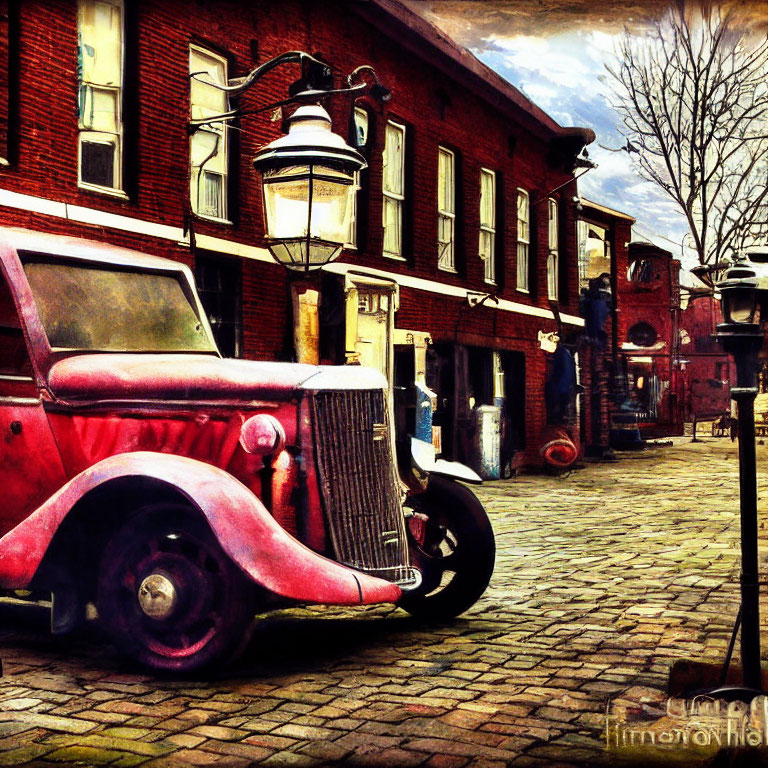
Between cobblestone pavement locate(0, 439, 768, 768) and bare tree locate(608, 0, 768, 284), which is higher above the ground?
bare tree locate(608, 0, 768, 284)

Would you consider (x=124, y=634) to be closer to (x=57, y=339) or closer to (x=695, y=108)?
(x=57, y=339)

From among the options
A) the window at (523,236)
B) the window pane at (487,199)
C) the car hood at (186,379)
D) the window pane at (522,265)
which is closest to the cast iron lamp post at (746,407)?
the car hood at (186,379)

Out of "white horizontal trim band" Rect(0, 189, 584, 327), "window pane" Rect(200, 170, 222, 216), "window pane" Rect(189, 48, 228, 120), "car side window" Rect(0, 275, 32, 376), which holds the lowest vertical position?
"car side window" Rect(0, 275, 32, 376)

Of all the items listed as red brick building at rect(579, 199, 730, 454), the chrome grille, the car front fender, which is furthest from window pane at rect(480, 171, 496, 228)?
the car front fender

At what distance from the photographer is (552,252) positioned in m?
21.9

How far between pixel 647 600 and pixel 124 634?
11.9 ft

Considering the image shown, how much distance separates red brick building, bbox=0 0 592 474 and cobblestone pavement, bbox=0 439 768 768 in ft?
7.34

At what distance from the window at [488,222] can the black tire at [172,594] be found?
1358cm

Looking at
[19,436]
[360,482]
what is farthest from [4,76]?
[360,482]

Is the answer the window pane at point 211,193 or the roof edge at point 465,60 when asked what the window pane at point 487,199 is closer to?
the roof edge at point 465,60

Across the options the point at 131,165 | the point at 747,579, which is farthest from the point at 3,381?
the point at 131,165

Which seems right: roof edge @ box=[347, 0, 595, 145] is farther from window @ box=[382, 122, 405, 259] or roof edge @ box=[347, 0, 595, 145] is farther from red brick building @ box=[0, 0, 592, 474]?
window @ box=[382, 122, 405, 259]

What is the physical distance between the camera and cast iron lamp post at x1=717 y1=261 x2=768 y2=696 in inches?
191

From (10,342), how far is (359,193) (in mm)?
9354
